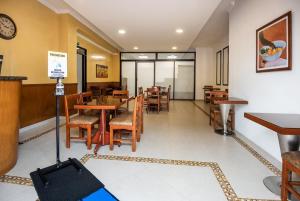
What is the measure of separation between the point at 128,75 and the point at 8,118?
9537 mm

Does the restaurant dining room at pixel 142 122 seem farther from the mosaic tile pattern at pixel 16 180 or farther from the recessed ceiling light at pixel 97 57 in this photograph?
the recessed ceiling light at pixel 97 57

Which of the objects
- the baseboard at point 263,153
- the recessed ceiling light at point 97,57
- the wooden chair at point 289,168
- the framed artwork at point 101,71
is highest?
the recessed ceiling light at point 97,57

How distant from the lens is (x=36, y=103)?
175 inches

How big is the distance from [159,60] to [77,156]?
914cm

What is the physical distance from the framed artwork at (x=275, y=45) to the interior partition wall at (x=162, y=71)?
7.89m

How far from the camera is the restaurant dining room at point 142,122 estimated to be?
191cm

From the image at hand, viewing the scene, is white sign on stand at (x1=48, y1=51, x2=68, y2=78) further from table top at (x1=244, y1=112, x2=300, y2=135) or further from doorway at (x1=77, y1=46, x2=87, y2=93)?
doorway at (x1=77, y1=46, x2=87, y2=93)

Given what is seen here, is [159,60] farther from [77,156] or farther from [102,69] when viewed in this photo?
[77,156]

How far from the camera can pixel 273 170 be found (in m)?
2.37

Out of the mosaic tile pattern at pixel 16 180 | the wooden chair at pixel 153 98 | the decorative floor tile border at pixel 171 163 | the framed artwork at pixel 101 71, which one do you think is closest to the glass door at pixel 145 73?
the framed artwork at pixel 101 71

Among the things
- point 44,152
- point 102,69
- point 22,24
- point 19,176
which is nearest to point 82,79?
point 102,69

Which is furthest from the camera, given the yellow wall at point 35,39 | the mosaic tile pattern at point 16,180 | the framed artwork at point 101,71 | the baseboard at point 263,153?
the framed artwork at point 101,71

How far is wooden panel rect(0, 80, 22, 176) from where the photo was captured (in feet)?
7.03

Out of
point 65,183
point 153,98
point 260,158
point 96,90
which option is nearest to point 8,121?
point 65,183
